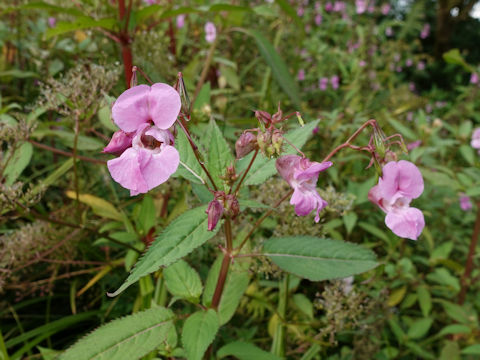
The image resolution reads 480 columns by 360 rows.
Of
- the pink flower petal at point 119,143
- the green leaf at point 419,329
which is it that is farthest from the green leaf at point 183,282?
the green leaf at point 419,329

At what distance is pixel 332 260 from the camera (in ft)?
2.57

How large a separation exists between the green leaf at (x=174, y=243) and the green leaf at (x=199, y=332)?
208mm

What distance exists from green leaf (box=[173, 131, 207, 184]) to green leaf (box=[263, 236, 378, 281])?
0.22m

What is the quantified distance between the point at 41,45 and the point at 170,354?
1.56 m

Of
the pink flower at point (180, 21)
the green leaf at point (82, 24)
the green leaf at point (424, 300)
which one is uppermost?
the pink flower at point (180, 21)

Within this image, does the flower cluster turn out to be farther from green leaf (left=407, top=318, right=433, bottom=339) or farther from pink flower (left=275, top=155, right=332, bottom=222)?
green leaf (left=407, top=318, right=433, bottom=339)

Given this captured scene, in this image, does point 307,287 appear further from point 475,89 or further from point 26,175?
point 475,89

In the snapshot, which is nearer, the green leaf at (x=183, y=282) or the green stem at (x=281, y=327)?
the green leaf at (x=183, y=282)

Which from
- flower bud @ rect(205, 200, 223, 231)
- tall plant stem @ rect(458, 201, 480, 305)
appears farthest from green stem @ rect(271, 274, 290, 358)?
tall plant stem @ rect(458, 201, 480, 305)

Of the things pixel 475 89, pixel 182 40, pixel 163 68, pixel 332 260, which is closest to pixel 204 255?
pixel 332 260

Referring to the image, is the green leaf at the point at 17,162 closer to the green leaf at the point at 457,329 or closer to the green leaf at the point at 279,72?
the green leaf at the point at 279,72

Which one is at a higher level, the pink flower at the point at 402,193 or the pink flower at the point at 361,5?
the pink flower at the point at 361,5

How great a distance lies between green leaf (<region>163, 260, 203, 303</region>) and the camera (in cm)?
84

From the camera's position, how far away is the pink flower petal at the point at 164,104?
23.6 inches
